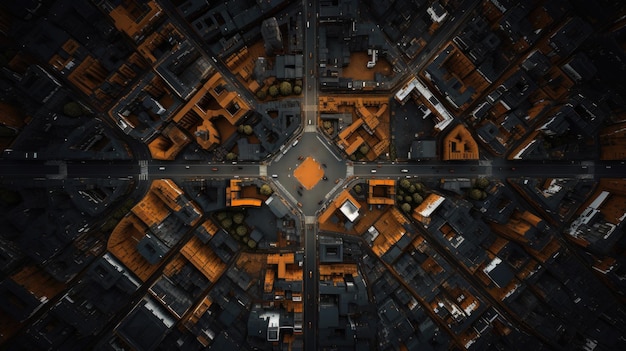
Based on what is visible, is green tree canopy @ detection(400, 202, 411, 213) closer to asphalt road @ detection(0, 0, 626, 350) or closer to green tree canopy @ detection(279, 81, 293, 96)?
asphalt road @ detection(0, 0, 626, 350)

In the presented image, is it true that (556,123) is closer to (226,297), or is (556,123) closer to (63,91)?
(226,297)

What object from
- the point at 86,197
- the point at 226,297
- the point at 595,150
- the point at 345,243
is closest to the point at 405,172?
the point at 345,243

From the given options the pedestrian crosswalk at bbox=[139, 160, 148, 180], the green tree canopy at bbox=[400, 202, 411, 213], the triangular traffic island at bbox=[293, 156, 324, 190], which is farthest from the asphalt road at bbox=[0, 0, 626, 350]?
the green tree canopy at bbox=[400, 202, 411, 213]

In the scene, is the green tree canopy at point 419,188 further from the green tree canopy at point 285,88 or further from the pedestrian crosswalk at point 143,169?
the pedestrian crosswalk at point 143,169

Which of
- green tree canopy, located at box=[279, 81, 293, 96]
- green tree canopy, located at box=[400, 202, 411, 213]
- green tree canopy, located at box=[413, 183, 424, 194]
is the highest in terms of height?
green tree canopy, located at box=[279, 81, 293, 96]

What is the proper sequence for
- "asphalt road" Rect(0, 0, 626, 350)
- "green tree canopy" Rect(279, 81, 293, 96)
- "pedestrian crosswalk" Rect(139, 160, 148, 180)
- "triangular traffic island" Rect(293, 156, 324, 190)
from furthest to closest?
"triangular traffic island" Rect(293, 156, 324, 190) < "pedestrian crosswalk" Rect(139, 160, 148, 180) < "asphalt road" Rect(0, 0, 626, 350) < "green tree canopy" Rect(279, 81, 293, 96)
